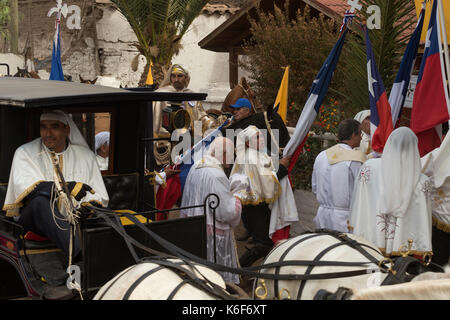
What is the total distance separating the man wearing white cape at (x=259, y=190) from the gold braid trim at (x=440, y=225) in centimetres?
210

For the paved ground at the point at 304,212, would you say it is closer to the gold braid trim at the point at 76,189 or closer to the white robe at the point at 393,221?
the white robe at the point at 393,221

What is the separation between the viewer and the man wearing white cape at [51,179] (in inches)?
198

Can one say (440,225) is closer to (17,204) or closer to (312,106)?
(312,106)

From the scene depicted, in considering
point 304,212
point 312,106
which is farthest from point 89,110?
point 304,212

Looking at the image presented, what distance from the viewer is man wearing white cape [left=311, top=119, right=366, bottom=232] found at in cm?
663

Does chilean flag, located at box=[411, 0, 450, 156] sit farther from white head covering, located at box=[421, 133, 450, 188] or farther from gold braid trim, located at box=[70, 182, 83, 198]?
gold braid trim, located at box=[70, 182, 83, 198]

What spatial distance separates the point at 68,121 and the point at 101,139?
1389 millimetres

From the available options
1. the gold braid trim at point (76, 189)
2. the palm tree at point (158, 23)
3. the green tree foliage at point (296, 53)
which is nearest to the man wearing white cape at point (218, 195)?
the gold braid trim at point (76, 189)

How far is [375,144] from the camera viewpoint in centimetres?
646

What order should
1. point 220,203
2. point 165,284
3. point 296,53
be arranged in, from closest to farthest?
point 165,284 → point 220,203 → point 296,53

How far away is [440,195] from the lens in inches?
225

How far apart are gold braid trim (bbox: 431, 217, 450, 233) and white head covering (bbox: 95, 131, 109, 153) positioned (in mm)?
3931

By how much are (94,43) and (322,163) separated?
1578 cm

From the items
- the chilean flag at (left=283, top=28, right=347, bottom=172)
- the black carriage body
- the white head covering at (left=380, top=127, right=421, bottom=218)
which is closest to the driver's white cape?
the black carriage body
